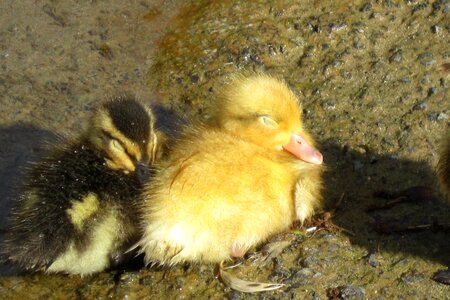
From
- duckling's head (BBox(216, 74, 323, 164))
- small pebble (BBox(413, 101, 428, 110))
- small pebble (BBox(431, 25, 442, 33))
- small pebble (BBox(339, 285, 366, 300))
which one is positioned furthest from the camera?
small pebble (BBox(431, 25, 442, 33))

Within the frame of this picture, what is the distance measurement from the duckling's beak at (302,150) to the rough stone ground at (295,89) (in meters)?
0.27

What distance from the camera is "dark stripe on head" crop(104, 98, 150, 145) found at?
3111 mm

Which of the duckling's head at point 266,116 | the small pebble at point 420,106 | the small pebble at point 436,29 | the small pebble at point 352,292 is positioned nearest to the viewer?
the small pebble at point 352,292

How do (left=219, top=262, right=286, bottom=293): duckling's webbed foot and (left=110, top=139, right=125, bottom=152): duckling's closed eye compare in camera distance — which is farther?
(left=110, top=139, right=125, bottom=152): duckling's closed eye

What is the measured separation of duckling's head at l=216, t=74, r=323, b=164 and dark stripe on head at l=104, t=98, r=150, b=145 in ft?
0.96

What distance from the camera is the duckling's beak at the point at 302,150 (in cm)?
316

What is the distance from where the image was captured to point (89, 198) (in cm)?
302

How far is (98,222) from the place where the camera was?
9.96 feet

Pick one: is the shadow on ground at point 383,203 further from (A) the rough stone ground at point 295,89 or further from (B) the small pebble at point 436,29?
(B) the small pebble at point 436,29

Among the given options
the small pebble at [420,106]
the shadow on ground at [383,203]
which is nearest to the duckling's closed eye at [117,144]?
the shadow on ground at [383,203]

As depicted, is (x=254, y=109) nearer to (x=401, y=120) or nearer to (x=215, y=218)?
(x=215, y=218)

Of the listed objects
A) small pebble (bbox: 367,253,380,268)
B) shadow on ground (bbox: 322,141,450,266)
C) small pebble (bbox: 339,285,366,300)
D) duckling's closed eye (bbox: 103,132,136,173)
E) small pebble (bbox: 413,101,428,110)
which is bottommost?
small pebble (bbox: 339,285,366,300)

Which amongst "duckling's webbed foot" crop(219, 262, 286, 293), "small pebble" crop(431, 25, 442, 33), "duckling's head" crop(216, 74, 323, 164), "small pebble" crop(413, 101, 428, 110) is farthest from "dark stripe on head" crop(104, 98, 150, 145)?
"small pebble" crop(431, 25, 442, 33)

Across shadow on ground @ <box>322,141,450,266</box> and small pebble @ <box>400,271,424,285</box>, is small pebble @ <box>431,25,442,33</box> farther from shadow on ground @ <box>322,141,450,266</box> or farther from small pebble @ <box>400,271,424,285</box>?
small pebble @ <box>400,271,424,285</box>
